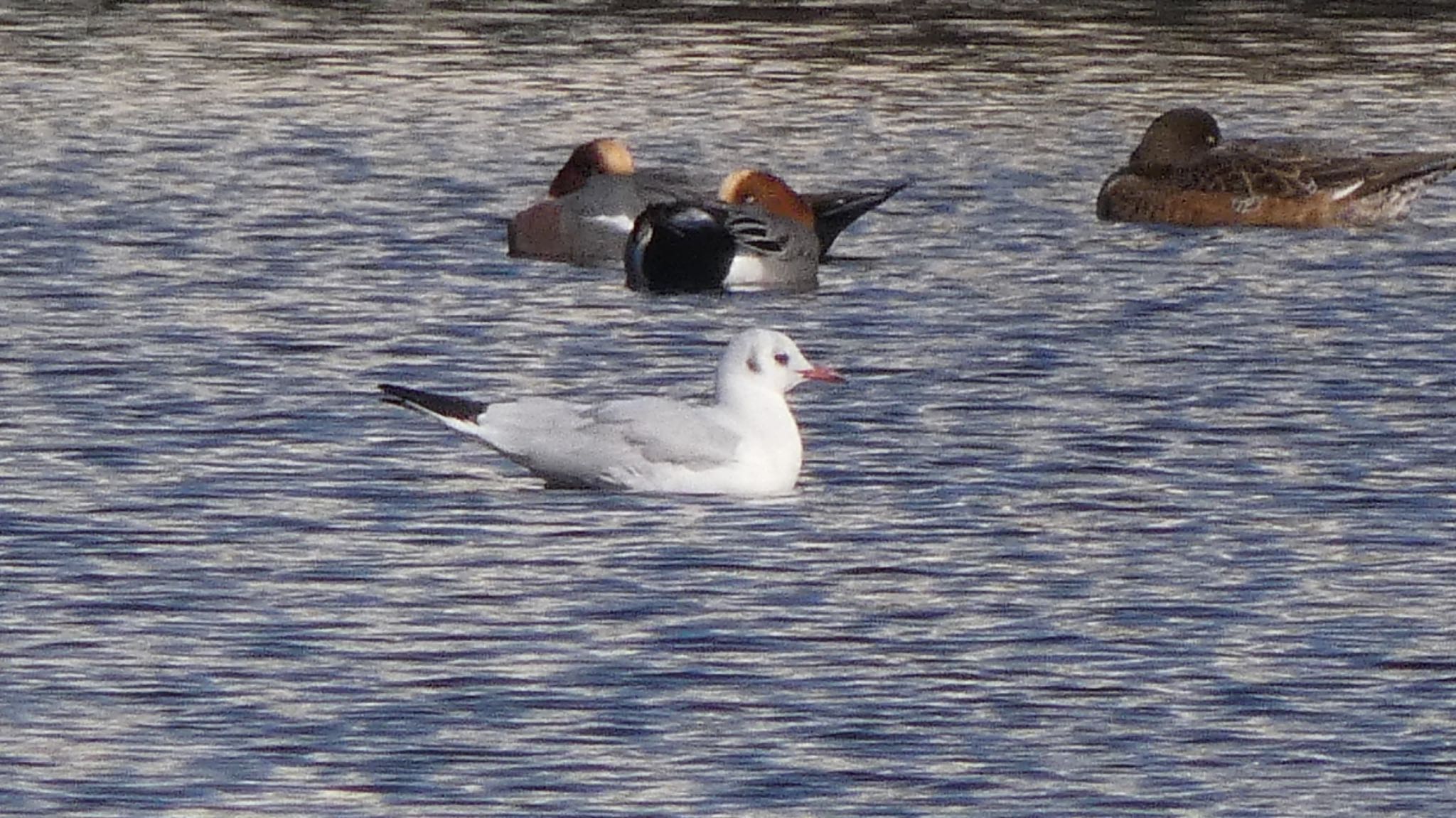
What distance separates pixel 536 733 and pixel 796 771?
0.79 meters

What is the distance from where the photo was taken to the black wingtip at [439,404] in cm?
1434

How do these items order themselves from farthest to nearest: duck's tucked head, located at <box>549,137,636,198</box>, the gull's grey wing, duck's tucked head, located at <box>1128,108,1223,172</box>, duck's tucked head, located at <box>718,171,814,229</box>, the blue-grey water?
duck's tucked head, located at <box>1128,108,1223,172</box> < duck's tucked head, located at <box>549,137,636,198</box> < duck's tucked head, located at <box>718,171,814,229</box> < the gull's grey wing < the blue-grey water

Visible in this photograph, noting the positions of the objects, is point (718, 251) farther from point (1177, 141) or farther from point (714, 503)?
point (714, 503)

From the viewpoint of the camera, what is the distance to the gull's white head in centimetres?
1429

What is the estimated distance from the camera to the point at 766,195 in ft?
69.9

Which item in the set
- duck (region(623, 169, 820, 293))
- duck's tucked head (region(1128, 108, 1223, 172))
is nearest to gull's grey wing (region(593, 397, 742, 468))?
duck (region(623, 169, 820, 293))

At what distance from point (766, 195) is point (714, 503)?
7.55 m

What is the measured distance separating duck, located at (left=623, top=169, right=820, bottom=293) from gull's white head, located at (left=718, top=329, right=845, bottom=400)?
5.86m

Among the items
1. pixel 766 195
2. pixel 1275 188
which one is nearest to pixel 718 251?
pixel 766 195

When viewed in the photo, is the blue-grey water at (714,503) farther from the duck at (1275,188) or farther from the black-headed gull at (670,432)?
the duck at (1275,188)

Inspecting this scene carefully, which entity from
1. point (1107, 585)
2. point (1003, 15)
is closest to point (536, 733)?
point (1107, 585)

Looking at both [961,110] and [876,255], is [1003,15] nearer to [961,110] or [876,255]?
[961,110]

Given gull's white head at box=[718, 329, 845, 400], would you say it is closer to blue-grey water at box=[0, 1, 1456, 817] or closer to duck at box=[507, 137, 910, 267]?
blue-grey water at box=[0, 1, 1456, 817]

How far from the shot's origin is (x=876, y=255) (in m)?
21.8
